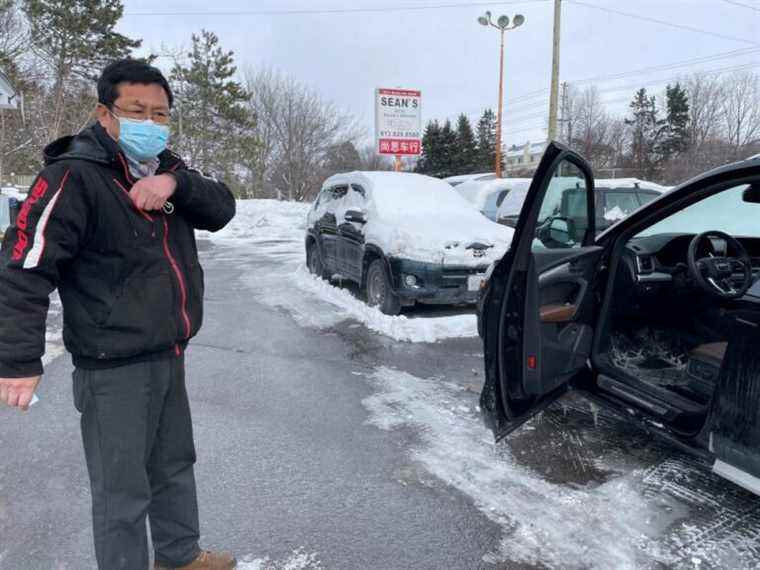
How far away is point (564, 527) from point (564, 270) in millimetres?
1431

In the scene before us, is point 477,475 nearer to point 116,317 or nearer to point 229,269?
point 116,317

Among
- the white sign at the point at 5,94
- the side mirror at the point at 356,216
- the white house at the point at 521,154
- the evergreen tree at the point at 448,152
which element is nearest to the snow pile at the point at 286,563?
the side mirror at the point at 356,216

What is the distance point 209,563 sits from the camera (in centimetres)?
229

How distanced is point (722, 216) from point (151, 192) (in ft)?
11.2

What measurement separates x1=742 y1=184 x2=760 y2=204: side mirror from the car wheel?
3.83 meters

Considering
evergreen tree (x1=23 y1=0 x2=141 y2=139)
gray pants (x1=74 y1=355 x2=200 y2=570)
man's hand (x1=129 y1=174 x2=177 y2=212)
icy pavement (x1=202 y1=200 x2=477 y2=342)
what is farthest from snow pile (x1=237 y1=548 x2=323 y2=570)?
evergreen tree (x1=23 y1=0 x2=141 y2=139)

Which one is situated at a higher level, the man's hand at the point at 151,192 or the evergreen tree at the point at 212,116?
the evergreen tree at the point at 212,116

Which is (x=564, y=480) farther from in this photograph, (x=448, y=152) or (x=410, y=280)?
(x=448, y=152)

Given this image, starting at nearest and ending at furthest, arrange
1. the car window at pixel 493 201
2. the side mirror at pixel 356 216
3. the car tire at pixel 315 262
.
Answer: the side mirror at pixel 356 216 < the car tire at pixel 315 262 < the car window at pixel 493 201

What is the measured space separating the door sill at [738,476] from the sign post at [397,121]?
11.2 meters

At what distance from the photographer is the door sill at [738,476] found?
2.41 metres

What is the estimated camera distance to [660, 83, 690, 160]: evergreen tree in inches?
1770

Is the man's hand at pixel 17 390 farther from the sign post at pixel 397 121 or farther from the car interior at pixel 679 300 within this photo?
the sign post at pixel 397 121

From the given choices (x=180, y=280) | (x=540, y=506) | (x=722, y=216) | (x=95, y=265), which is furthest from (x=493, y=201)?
(x=95, y=265)
